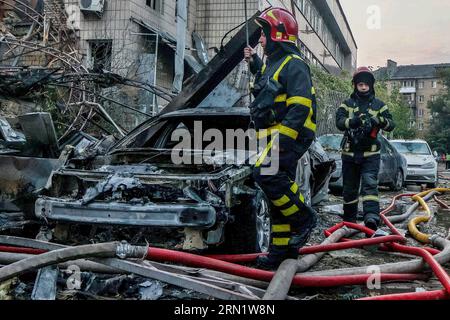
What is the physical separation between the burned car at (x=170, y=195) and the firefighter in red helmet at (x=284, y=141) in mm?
360

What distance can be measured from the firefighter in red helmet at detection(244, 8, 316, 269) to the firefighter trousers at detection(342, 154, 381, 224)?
5.95 feet

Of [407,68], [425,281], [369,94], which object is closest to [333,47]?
[369,94]

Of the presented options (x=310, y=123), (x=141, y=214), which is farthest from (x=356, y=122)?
(x=141, y=214)

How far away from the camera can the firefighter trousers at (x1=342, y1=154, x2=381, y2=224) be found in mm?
5242

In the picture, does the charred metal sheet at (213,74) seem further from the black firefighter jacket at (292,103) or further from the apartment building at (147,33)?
the black firefighter jacket at (292,103)

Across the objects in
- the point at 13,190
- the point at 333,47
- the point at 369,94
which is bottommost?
the point at 13,190

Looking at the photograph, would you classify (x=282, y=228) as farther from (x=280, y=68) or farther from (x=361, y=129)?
(x=361, y=129)

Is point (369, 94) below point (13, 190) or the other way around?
the other way around

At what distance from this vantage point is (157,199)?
3.86m

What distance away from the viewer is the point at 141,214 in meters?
3.57

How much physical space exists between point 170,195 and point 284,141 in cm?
102

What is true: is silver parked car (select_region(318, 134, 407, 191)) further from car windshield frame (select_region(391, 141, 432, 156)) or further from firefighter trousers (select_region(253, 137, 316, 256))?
firefighter trousers (select_region(253, 137, 316, 256))

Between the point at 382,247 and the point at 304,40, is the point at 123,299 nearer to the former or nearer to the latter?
the point at 382,247
